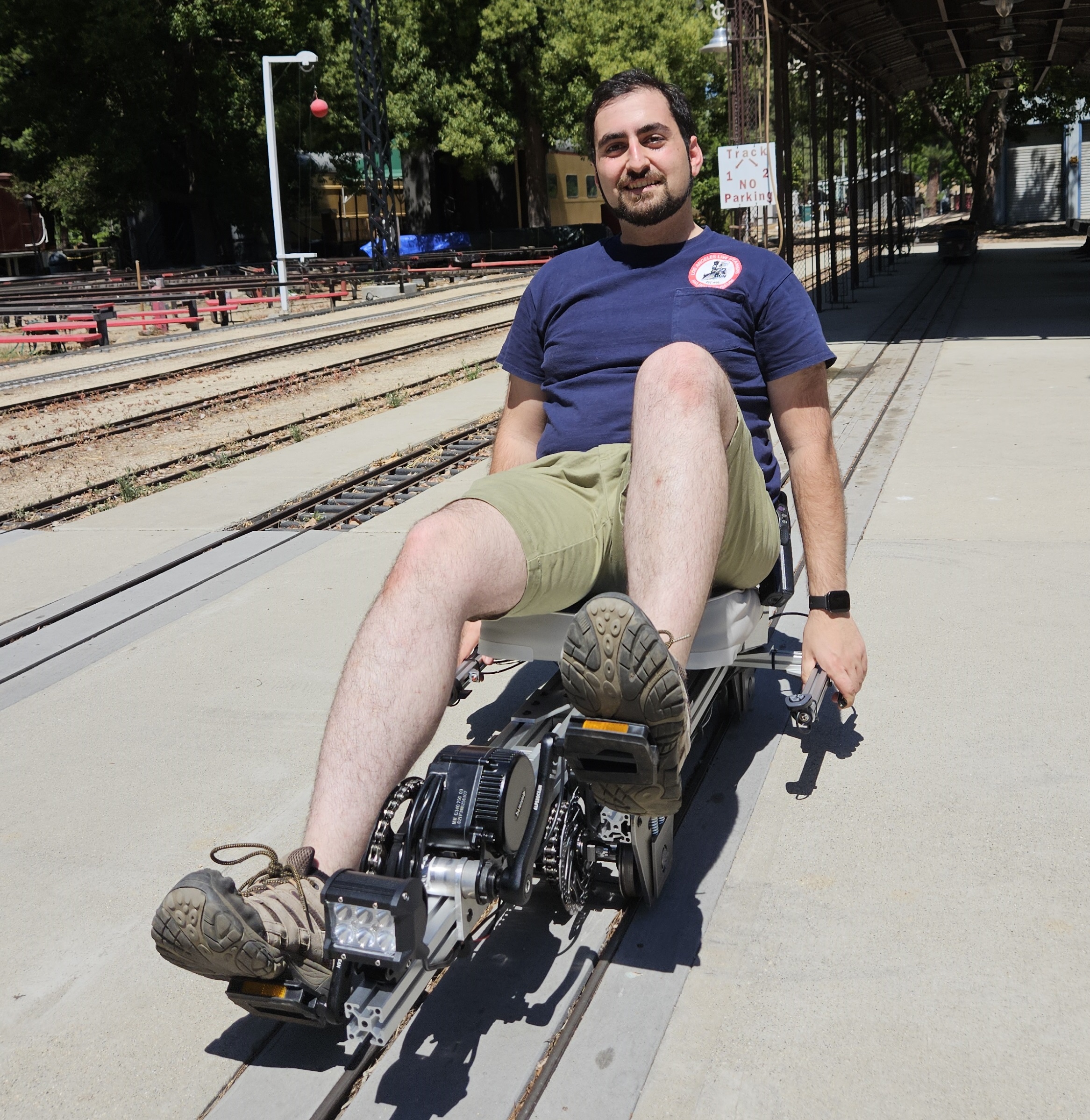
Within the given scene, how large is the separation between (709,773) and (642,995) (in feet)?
3.37

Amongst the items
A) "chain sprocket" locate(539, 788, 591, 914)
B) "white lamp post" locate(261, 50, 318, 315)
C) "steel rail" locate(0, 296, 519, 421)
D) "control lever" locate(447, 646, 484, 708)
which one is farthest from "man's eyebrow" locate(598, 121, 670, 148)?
"white lamp post" locate(261, 50, 318, 315)

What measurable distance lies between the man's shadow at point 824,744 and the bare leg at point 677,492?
110cm

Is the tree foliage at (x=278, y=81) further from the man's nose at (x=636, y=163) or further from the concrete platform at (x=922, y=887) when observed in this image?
the man's nose at (x=636, y=163)

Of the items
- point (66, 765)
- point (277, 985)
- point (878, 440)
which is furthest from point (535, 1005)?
point (878, 440)

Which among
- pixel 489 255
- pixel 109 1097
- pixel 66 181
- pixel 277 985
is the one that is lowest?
pixel 109 1097

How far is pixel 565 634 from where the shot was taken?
2627mm

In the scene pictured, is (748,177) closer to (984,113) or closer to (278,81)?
(278,81)

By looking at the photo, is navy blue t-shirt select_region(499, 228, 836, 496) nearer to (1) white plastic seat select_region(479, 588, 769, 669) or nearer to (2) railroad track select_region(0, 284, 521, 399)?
(1) white plastic seat select_region(479, 588, 769, 669)

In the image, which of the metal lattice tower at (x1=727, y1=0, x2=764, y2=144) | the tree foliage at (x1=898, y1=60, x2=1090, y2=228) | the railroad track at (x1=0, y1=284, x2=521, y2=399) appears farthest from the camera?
the tree foliage at (x1=898, y1=60, x2=1090, y2=228)

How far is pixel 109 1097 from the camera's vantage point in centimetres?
210

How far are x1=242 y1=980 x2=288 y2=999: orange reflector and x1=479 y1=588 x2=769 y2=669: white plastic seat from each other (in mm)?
970

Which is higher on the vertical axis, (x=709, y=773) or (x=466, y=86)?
(x=466, y=86)

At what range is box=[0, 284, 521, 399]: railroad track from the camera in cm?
1438

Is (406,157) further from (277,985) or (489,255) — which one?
(277,985)
